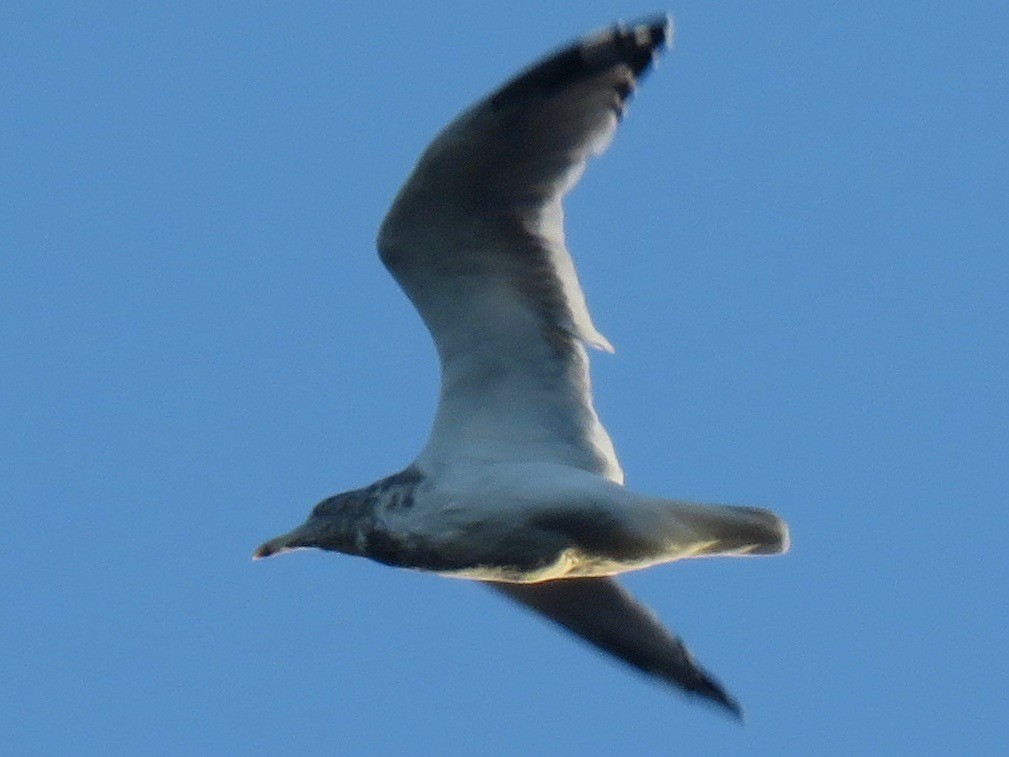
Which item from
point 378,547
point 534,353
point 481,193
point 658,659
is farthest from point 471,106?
point 658,659

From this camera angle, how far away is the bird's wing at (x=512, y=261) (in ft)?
33.8

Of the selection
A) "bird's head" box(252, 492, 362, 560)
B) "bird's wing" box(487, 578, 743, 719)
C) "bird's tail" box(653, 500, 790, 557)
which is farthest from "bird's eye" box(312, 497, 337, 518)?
"bird's tail" box(653, 500, 790, 557)

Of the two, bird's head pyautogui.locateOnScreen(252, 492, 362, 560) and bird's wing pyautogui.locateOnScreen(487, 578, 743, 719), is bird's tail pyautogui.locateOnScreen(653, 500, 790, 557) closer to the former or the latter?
bird's wing pyautogui.locateOnScreen(487, 578, 743, 719)

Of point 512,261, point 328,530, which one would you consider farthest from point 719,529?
point 328,530

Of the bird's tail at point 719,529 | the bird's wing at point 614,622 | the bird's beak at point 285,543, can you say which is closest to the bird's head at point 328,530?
the bird's beak at point 285,543

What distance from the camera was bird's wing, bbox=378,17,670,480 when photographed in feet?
33.8

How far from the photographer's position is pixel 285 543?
35.9 feet

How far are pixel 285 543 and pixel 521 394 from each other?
3.98ft

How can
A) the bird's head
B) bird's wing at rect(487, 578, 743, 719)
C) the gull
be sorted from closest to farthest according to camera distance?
the gull
the bird's head
bird's wing at rect(487, 578, 743, 719)

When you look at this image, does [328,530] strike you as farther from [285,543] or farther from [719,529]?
[719,529]

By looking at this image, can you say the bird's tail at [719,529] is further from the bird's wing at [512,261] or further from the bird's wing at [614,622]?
the bird's wing at [614,622]

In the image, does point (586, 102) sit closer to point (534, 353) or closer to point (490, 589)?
point (534, 353)

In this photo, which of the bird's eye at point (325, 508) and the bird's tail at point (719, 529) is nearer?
the bird's tail at point (719, 529)

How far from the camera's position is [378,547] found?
34.3 feet
